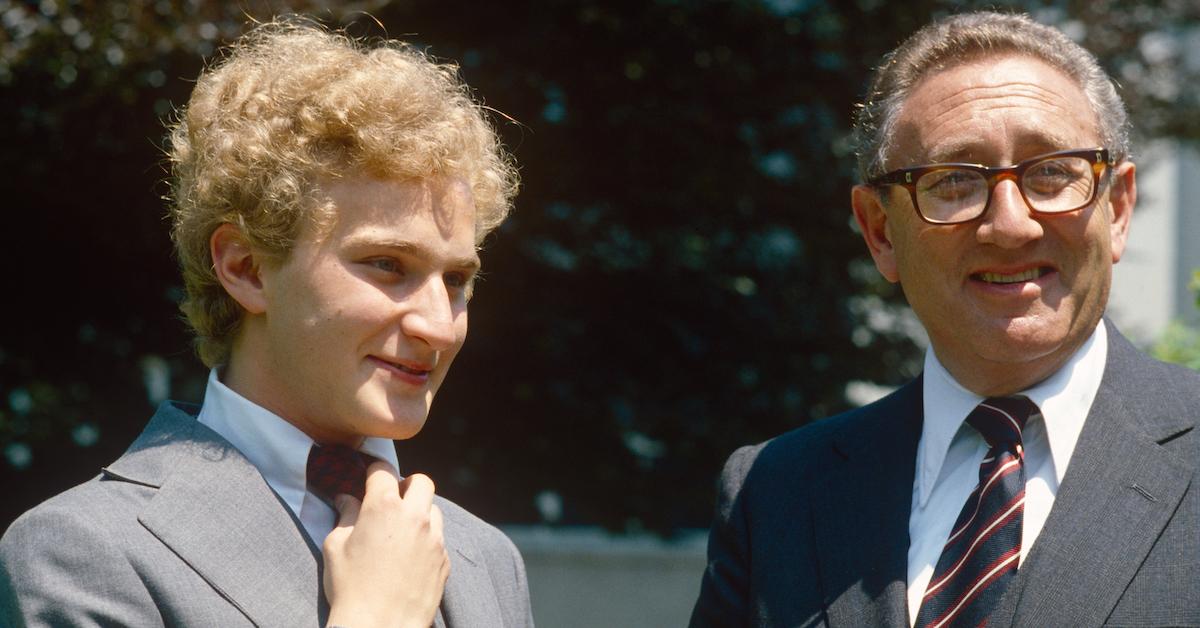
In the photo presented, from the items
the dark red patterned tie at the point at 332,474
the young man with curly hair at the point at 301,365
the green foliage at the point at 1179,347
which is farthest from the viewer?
the green foliage at the point at 1179,347

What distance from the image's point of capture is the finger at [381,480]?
2.16 meters

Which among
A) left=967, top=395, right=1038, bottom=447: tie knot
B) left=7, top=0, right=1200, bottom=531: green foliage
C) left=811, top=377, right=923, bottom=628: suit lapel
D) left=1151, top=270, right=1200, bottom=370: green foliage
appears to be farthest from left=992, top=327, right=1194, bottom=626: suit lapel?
left=7, top=0, right=1200, bottom=531: green foliage

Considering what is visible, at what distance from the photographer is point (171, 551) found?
2008mm

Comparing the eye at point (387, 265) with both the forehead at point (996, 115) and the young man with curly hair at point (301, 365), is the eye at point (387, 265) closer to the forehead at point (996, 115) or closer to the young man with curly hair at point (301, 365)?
the young man with curly hair at point (301, 365)

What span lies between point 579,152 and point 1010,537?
10.4 feet

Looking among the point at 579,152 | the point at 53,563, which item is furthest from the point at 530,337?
the point at 53,563

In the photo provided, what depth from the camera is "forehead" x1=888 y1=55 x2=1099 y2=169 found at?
241cm

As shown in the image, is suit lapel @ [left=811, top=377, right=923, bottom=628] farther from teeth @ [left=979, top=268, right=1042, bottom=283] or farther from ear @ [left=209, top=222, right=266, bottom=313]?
ear @ [left=209, top=222, right=266, bottom=313]

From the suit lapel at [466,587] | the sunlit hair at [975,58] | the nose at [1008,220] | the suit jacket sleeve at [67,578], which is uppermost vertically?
the sunlit hair at [975,58]

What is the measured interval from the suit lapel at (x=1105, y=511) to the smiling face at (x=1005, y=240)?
175 mm

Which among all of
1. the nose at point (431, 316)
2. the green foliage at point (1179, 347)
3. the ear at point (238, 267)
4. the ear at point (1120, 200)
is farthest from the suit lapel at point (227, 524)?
the green foliage at point (1179, 347)

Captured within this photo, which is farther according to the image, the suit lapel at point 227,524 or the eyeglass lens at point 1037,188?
the eyeglass lens at point 1037,188

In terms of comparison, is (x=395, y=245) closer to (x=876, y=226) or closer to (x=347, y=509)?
(x=347, y=509)

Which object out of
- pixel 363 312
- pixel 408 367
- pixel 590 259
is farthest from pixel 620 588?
pixel 363 312
